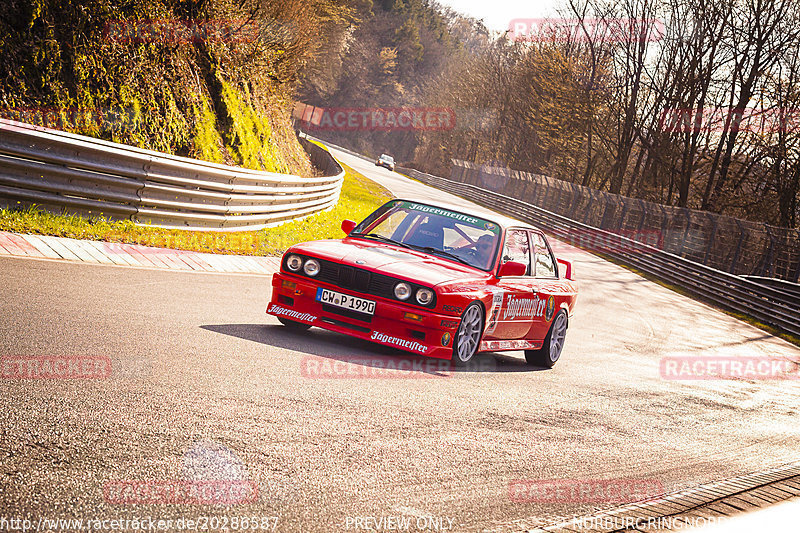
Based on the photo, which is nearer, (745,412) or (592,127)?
(745,412)

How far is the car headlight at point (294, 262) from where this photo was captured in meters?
7.62

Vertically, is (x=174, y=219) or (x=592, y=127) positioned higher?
A: (x=592, y=127)

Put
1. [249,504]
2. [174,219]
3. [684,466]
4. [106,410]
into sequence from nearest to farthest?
[249,504] < [106,410] < [684,466] < [174,219]

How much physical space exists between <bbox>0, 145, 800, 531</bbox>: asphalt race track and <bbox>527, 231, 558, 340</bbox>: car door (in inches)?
19.7

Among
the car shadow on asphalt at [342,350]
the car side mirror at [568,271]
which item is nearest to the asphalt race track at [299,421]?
the car shadow on asphalt at [342,350]

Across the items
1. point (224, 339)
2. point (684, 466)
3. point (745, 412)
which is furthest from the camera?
point (745, 412)

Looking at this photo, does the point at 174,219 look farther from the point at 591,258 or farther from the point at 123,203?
the point at 591,258

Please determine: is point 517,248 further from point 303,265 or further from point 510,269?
point 303,265

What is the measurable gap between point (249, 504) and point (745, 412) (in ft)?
23.0

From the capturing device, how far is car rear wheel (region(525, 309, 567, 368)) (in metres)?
9.43

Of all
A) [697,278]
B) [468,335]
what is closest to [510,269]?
[468,335]

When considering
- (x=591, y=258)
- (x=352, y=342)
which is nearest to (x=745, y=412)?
(x=352, y=342)

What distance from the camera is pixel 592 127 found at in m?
48.7

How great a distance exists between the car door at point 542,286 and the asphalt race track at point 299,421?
50cm
